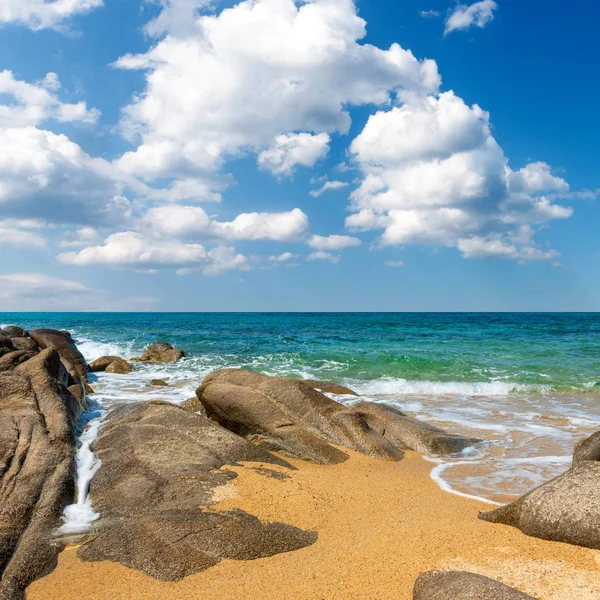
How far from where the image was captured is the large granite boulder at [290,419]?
8140 millimetres

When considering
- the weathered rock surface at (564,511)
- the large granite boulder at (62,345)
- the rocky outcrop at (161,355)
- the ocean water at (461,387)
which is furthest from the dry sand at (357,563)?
the rocky outcrop at (161,355)

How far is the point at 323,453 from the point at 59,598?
14.9 ft

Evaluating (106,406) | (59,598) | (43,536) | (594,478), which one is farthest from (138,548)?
(106,406)

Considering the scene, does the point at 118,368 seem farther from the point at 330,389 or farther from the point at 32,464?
the point at 32,464

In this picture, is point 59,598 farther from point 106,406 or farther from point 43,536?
point 106,406

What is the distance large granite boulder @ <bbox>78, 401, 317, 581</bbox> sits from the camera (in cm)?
445

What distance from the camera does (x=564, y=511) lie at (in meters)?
4.54

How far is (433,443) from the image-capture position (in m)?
8.84

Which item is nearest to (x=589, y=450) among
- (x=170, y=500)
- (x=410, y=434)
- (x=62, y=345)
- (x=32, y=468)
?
(x=410, y=434)

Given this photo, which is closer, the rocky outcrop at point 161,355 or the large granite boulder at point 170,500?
the large granite boulder at point 170,500

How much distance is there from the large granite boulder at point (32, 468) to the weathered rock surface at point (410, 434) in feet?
17.0

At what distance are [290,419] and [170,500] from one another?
3.29m

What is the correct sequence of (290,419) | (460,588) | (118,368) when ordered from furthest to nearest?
(118,368) → (290,419) → (460,588)

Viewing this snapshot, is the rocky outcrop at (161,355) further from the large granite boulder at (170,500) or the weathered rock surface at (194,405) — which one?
the large granite boulder at (170,500)
